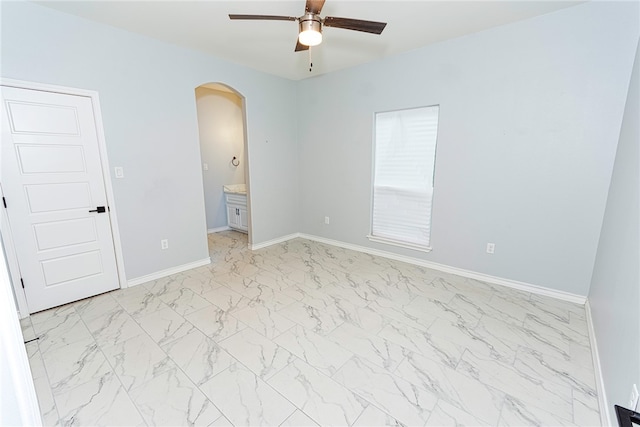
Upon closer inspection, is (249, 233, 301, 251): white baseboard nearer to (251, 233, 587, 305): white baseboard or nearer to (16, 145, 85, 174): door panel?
(251, 233, 587, 305): white baseboard

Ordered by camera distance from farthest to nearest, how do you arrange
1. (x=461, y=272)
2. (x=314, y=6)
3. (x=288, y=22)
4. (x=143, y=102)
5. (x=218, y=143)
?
1. (x=218, y=143)
2. (x=461, y=272)
3. (x=143, y=102)
4. (x=288, y=22)
5. (x=314, y=6)

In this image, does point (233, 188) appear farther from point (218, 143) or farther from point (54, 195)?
point (54, 195)

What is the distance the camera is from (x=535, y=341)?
2.09 metres

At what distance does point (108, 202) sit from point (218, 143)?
9.56 feet

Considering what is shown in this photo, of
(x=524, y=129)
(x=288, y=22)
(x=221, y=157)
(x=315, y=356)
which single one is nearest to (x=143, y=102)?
(x=288, y=22)

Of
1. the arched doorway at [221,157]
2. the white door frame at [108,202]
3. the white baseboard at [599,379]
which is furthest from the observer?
the arched doorway at [221,157]

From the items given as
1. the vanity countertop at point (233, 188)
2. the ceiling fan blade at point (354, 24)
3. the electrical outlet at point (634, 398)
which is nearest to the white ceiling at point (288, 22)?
the ceiling fan blade at point (354, 24)

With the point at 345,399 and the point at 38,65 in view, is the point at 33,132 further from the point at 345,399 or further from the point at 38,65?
the point at 345,399

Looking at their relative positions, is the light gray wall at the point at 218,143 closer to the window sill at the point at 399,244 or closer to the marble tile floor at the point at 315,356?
the marble tile floor at the point at 315,356

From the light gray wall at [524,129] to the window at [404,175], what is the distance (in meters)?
0.13

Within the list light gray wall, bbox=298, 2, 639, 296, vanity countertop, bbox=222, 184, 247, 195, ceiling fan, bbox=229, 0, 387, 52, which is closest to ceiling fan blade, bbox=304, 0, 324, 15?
ceiling fan, bbox=229, 0, 387, 52

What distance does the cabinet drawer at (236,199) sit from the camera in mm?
5023

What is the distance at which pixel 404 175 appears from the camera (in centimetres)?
361

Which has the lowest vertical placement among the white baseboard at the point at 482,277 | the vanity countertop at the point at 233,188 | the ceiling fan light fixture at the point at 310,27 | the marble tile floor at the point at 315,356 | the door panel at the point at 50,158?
the marble tile floor at the point at 315,356
